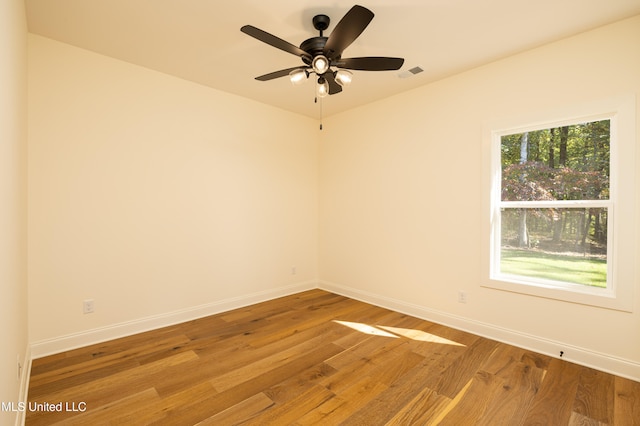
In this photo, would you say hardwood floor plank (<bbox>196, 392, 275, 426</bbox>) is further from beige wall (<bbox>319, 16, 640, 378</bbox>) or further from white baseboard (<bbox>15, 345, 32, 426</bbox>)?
beige wall (<bbox>319, 16, 640, 378</bbox>)

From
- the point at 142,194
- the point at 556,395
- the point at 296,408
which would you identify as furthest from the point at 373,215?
the point at 142,194

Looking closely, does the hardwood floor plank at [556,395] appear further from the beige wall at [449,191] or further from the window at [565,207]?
the window at [565,207]

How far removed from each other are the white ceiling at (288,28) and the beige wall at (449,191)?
28 centimetres

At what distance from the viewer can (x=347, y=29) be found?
6.12 feet

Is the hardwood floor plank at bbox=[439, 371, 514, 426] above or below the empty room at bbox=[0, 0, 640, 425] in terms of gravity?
below

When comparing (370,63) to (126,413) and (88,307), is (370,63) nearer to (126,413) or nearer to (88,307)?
(126,413)

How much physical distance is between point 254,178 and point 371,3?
2.55m

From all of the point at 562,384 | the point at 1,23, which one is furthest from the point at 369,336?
the point at 1,23

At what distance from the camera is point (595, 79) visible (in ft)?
8.08

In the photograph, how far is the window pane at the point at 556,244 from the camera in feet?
8.44

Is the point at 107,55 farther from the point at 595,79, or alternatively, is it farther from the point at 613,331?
the point at 613,331

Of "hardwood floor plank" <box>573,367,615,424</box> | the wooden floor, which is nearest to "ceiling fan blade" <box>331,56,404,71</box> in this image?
the wooden floor

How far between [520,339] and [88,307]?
4.09 metres

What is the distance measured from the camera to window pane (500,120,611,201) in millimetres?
2564
